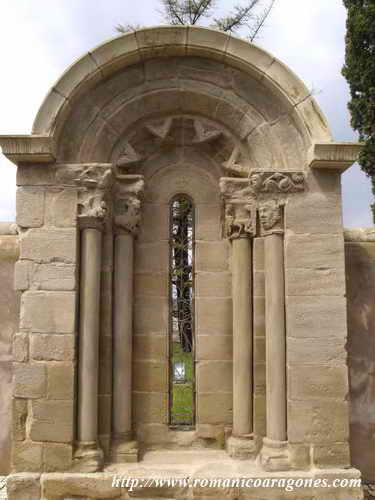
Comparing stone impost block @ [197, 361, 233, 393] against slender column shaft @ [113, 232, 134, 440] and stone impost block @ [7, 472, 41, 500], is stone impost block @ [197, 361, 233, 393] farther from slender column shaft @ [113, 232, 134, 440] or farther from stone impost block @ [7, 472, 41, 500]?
stone impost block @ [7, 472, 41, 500]

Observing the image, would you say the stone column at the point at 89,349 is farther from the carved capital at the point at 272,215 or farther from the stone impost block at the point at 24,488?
the carved capital at the point at 272,215

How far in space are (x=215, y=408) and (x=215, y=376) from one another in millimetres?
337

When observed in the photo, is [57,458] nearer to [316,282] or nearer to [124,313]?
[124,313]

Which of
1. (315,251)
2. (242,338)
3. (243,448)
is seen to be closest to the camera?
(315,251)

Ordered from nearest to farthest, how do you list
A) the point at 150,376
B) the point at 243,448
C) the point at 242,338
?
the point at 243,448, the point at 242,338, the point at 150,376

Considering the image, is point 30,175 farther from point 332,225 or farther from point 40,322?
point 332,225

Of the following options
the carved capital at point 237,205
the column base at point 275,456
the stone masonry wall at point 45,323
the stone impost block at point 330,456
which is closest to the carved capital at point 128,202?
the stone masonry wall at point 45,323

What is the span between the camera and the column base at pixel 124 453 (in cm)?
467

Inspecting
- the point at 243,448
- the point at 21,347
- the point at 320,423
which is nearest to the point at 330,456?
the point at 320,423

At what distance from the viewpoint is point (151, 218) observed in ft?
17.2

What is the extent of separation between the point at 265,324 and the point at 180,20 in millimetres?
9418

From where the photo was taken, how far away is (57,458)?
441cm

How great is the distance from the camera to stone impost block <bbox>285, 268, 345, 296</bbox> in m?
4.57

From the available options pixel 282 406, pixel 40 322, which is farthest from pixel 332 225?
pixel 40 322
